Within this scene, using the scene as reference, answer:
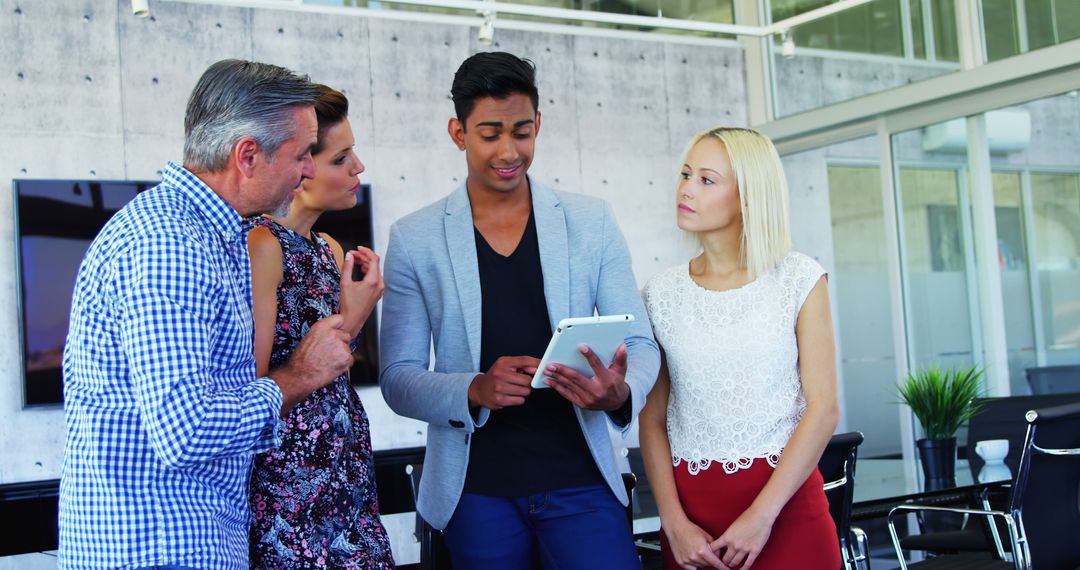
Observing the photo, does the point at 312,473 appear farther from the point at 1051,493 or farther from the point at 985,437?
the point at 985,437

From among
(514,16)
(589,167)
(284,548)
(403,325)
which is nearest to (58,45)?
(514,16)

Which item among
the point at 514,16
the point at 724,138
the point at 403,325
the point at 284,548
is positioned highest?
the point at 514,16

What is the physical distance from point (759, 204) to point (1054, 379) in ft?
14.6

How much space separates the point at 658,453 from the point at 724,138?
692 millimetres

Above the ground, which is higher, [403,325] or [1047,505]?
[403,325]

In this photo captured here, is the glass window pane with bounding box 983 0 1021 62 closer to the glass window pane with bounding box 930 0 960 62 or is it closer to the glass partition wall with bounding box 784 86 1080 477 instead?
the glass window pane with bounding box 930 0 960 62

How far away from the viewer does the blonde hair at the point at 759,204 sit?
2.30m

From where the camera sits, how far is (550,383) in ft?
6.42

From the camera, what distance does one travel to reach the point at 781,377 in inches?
88.4

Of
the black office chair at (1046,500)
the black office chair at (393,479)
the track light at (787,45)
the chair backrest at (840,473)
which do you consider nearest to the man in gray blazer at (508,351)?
the chair backrest at (840,473)

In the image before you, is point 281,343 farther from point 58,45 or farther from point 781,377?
point 58,45

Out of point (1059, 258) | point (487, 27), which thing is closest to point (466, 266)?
point (487, 27)

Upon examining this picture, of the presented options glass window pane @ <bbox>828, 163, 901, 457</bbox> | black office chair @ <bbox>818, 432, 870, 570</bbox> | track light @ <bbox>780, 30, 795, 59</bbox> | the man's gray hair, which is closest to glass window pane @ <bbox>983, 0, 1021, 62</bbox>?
track light @ <bbox>780, 30, 795, 59</bbox>

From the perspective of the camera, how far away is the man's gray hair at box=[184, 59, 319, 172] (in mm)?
1701
